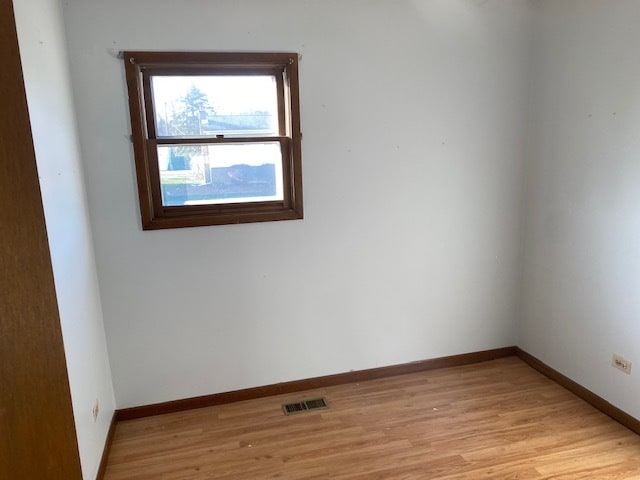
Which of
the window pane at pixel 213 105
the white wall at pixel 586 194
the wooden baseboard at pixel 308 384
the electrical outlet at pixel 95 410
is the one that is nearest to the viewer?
the electrical outlet at pixel 95 410

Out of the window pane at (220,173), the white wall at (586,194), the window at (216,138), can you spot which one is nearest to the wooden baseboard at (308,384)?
the white wall at (586,194)

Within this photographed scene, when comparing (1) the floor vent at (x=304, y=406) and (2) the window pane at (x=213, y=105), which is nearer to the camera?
(2) the window pane at (x=213, y=105)

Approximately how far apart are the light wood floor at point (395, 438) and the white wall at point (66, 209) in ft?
1.35

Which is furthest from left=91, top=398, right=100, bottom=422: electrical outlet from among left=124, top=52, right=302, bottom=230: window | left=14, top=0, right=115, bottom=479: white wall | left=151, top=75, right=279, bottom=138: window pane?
left=151, top=75, right=279, bottom=138: window pane

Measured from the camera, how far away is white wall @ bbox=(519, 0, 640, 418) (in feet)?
7.50

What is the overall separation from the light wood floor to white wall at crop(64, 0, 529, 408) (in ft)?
0.76

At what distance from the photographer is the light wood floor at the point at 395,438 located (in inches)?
83.4

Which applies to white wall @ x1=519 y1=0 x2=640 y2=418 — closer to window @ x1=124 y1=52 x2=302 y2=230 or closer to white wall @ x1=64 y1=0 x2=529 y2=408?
white wall @ x1=64 y1=0 x2=529 y2=408

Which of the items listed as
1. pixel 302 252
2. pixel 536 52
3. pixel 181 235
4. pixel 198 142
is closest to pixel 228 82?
pixel 198 142

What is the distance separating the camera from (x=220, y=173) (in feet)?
8.32

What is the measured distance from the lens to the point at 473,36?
2.71 m

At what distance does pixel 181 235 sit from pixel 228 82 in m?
0.91

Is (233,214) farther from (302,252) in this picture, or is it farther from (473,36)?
(473,36)

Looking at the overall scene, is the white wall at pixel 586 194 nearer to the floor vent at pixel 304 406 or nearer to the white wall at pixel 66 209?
the floor vent at pixel 304 406
